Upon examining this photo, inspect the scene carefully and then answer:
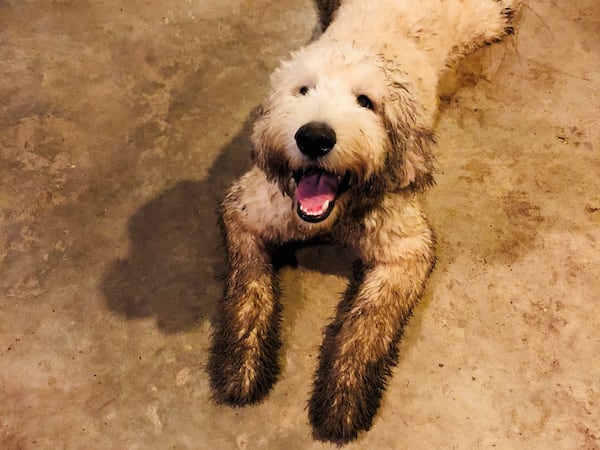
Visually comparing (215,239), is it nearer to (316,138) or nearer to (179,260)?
(179,260)

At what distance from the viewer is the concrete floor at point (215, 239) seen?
2412 millimetres

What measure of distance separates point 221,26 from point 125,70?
2.39ft

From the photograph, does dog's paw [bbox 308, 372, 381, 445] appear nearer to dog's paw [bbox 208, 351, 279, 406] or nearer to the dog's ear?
dog's paw [bbox 208, 351, 279, 406]

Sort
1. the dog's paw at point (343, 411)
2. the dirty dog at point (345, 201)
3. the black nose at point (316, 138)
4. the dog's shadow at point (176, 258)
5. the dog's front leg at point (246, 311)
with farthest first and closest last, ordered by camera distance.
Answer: the dog's shadow at point (176, 258) < the dog's front leg at point (246, 311) < the dog's paw at point (343, 411) < the dirty dog at point (345, 201) < the black nose at point (316, 138)

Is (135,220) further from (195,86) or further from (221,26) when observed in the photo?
(221,26)

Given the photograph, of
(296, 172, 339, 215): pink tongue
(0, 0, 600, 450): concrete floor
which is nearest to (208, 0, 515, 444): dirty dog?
(296, 172, 339, 215): pink tongue

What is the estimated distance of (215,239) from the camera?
292 cm

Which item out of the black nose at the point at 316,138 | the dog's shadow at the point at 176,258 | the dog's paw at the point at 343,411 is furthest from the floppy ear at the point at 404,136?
the dog's shadow at the point at 176,258

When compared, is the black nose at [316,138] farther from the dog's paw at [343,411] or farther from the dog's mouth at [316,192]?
the dog's paw at [343,411]

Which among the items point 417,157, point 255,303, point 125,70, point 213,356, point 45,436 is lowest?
point 45,436

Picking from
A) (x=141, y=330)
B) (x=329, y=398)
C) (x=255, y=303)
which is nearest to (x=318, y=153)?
(x=255, y=303)

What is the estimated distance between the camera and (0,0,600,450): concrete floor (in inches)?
95.0

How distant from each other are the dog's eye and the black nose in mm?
290

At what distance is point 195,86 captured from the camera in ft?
11.5
